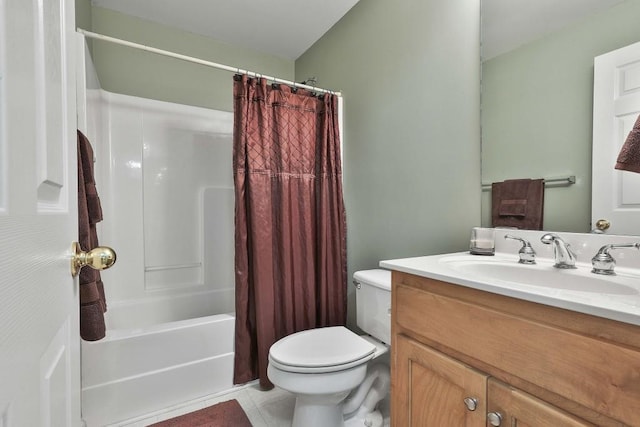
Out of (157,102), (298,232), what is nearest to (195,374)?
(298,232)

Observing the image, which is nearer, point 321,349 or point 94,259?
point 94,259

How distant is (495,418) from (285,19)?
243 cm

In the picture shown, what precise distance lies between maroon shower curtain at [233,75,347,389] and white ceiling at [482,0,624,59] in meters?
0.92

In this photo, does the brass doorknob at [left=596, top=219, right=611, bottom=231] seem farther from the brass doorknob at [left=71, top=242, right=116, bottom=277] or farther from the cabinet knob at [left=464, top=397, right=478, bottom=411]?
the brass doorknob at [left=71, top=242, right=116, bottom=277]

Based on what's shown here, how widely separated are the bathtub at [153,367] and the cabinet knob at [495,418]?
1.35 m

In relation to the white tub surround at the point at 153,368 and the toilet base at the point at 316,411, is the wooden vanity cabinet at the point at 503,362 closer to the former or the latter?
the toilet base at the point at 316,411

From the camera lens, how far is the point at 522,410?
0.68 m

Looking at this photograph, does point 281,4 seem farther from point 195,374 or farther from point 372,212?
point 195,374

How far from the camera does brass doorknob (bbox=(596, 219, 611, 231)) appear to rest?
38.6 inches

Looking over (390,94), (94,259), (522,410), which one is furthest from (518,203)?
(94,259)

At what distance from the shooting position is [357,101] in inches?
77.7

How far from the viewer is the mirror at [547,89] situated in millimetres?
1023

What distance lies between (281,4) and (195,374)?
232 centimetres

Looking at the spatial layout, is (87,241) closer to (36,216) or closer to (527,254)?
(36,216)
